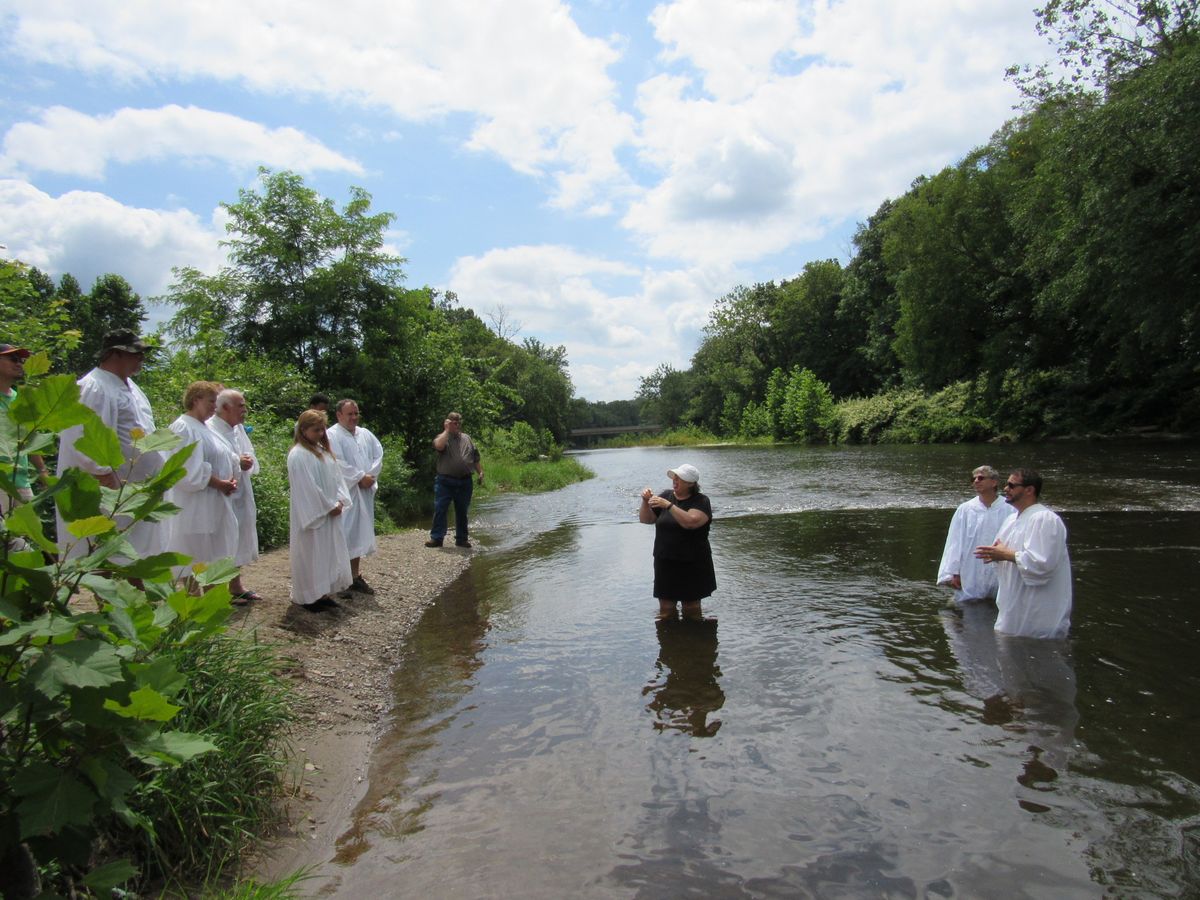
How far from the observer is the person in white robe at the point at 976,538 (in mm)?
7234

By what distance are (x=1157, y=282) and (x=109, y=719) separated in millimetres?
27521

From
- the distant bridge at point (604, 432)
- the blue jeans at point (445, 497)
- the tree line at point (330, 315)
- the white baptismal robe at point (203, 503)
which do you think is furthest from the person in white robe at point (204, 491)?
the distant bridge at point (604, 432)

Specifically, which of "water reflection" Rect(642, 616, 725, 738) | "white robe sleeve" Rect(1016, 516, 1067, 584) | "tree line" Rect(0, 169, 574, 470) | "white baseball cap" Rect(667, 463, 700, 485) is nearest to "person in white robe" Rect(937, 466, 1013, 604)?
"white robe sleeve" Rect(1016, 516, 1067, 584)

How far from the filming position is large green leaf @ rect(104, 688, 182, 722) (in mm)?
1925

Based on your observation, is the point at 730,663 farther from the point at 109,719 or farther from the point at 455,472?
the point at 455,472

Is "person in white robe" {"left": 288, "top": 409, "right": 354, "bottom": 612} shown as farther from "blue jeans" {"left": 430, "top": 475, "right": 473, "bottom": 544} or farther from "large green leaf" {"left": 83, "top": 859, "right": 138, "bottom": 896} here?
"large green leaf" {"left": 83, "top": 859, "right": 138, "bottom": 896}

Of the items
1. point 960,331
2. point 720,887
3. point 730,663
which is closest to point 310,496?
point 730,663

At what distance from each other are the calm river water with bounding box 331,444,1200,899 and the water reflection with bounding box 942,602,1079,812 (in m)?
0.02

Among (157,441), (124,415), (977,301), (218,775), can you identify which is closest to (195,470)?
(124,415)

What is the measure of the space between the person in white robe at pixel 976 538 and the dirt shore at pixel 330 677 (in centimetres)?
554

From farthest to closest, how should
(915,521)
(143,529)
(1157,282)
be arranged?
(1157,282)
(915,521)
(143,529)

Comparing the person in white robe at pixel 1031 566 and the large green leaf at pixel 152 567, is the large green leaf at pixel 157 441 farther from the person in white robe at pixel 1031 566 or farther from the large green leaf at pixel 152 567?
the person in white robe at pixel 1031 566

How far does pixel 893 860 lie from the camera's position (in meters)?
3.33

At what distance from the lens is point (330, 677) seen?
550 centimetres
